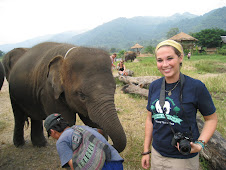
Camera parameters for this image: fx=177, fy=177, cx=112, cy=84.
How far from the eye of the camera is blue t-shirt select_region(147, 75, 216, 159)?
153cm

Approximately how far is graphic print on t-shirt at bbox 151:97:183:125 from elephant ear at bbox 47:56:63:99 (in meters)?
1.40

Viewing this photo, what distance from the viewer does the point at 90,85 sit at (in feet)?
7.56

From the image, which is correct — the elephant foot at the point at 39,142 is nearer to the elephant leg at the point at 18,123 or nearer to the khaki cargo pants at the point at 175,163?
the elephant leg at the point at 18,123

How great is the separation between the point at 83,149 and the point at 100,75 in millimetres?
1006

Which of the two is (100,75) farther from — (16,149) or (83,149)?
(16,149)

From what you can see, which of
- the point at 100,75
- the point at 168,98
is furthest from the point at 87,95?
the point at 168,98

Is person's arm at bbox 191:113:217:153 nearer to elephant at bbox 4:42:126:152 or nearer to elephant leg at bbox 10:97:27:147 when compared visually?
elephant at bbox 4:42:126:152

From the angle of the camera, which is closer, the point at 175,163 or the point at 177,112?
the point at 177,112

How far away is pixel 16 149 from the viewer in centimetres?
429

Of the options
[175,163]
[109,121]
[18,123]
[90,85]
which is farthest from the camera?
[18,123]

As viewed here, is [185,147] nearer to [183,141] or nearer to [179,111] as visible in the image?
[183,141]

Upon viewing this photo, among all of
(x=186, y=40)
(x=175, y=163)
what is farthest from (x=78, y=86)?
(x=186, y=40)

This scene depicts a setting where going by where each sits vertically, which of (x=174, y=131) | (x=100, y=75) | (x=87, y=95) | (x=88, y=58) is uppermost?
(x=88, y=58)

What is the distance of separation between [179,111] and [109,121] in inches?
34.9
